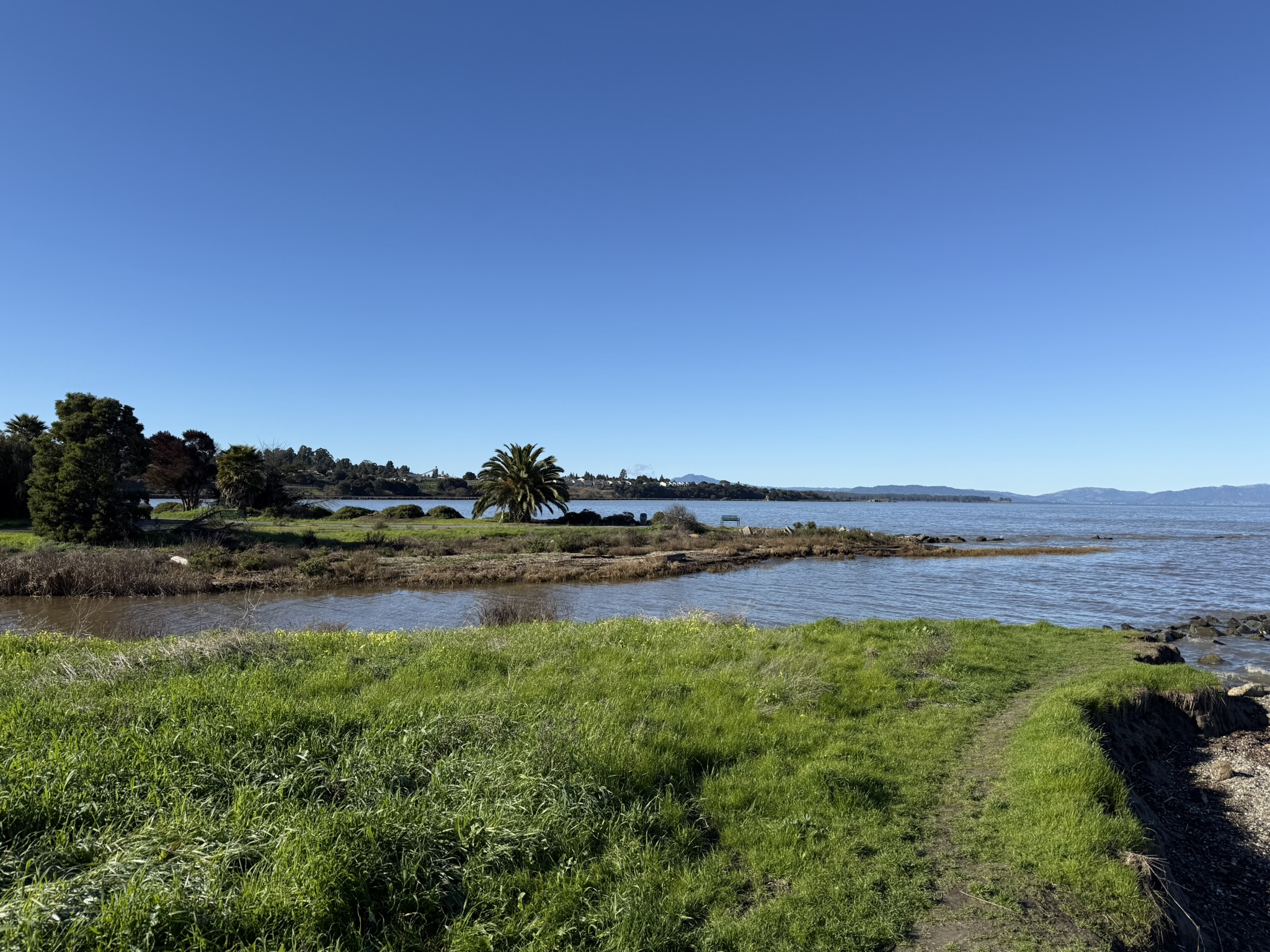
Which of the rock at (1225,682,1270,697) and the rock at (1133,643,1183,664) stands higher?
the rock at (1133,643,1183,664)

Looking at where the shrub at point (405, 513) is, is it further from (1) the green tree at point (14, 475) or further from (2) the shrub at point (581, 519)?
(1) the green tree at point (14, 475)

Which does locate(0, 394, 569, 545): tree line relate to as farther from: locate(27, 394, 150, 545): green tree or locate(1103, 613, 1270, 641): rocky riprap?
locate(1103, 613, 1270, 641): rocky riprap

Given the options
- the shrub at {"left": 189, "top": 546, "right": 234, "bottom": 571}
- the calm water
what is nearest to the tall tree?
the shrub at {"left": 189, "top": 546, "right": 234, "bottom": 571}

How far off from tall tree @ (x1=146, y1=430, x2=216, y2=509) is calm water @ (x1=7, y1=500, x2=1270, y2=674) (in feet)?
136

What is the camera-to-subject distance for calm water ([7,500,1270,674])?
23.2 m

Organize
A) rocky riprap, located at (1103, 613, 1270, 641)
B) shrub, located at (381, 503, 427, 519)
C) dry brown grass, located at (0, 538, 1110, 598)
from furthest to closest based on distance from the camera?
shrub, located at (381, 503, 427, 519), dry brown grass, located at (0, 538, 1110, 598), rocky riprap, located at (1103, 613, 1270, 641)

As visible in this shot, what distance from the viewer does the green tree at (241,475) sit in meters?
57.6

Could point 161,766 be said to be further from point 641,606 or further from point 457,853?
point 641,606

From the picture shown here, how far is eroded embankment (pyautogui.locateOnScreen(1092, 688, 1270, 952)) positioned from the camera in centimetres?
582

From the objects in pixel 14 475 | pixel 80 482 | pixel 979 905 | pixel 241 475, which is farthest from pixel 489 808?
pixel 241 475

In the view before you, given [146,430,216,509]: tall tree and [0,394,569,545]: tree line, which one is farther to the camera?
[146,430,216,509]: tall tree

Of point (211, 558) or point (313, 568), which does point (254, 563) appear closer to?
point (211, 558)

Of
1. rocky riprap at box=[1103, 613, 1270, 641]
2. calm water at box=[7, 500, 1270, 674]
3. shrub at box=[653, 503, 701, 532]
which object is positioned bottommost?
calm water at box=[7, 500, 1270, 674]

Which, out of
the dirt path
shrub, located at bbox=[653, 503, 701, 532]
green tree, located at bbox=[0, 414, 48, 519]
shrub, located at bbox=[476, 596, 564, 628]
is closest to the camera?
the dirt path
